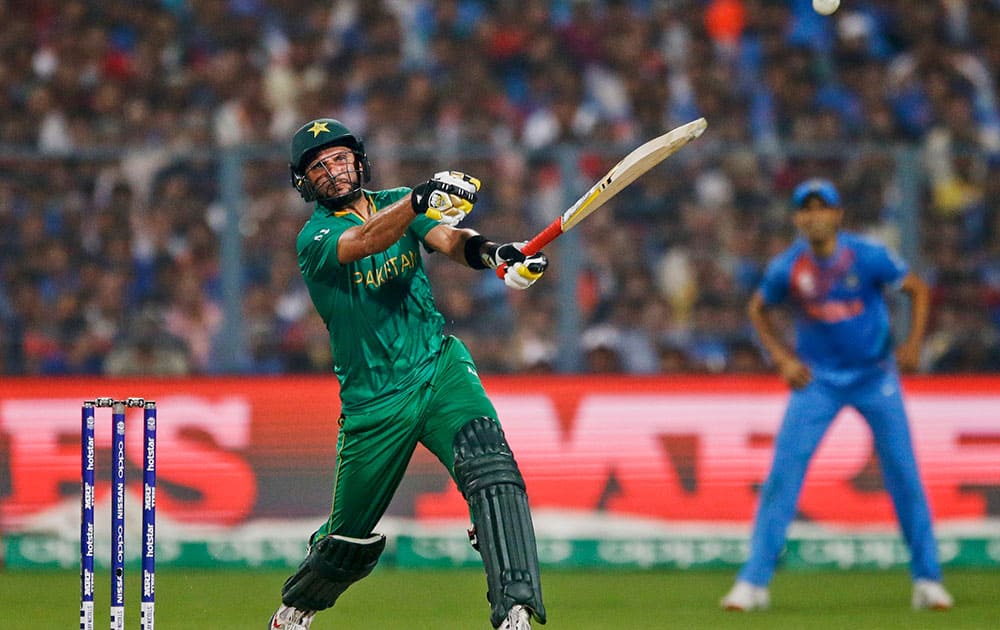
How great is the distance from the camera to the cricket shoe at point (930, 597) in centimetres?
834

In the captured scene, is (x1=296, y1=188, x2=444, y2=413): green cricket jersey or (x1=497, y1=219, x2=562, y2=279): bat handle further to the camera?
(x1=296, y1=188, x2=444, y2=413): green cricket jersey

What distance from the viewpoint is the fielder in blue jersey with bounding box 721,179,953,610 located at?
8438mm

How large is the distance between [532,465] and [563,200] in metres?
1.85

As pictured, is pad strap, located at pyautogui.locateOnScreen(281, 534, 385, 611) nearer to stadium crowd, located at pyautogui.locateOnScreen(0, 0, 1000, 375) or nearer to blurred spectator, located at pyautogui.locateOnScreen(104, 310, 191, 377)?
stadium crowd, located at pyautogui.locateOnScreen(0, 0, 1000, 375)

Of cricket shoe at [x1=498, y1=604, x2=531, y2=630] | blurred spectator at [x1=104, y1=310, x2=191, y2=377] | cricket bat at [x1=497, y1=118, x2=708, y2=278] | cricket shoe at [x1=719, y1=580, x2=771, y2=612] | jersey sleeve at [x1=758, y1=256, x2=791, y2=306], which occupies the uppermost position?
blurred spectator at [x1=104, y1=310, x2=191, y2=377]

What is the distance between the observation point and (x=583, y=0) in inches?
565

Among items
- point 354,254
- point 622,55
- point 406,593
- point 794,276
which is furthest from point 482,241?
point 622,55

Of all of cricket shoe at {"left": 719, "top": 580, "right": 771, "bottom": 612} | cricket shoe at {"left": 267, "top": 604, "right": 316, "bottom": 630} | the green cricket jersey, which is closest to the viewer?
the green cricket jersey

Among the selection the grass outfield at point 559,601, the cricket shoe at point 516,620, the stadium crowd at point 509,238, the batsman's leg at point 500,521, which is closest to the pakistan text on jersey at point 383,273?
the batsman's leg at point 500,521

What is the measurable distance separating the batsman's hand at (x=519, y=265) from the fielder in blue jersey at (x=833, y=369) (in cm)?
283

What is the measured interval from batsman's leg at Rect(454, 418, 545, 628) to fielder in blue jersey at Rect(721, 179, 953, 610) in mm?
2821

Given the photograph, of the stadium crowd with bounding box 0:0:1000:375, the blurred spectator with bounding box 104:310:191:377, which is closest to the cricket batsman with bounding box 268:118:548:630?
the stadium crowd with bounding box 0:0:1000:375

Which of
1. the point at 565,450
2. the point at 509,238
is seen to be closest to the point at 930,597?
the point at 565,450

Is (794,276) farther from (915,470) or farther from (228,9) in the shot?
(228,9)
